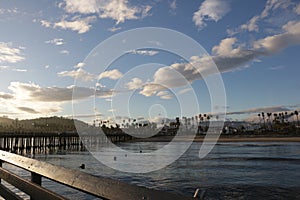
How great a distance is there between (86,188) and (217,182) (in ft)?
62.9

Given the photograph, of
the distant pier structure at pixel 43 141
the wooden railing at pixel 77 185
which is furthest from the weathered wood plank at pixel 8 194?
the distant pier structure at pixel 43 141

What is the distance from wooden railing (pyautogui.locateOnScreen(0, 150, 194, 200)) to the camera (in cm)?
168

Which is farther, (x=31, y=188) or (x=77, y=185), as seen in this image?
(x=31, y=188)

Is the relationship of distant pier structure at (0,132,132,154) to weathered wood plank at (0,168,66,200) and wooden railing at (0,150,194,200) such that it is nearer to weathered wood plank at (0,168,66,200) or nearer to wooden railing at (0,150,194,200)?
weathered wood plank at (0,168,66,200)

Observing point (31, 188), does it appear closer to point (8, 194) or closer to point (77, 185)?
point (77, 185)

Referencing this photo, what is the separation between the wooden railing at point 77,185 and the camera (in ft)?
5.50

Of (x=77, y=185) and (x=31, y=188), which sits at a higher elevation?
(x=77, y=185)

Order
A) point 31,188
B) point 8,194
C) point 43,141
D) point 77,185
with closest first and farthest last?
point 77,185 < point 31,188 < point 8,194 < point 43,141

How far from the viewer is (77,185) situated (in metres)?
2.29

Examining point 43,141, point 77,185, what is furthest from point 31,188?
point 43,141

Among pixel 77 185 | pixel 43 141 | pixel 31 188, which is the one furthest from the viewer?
pixel 43 141

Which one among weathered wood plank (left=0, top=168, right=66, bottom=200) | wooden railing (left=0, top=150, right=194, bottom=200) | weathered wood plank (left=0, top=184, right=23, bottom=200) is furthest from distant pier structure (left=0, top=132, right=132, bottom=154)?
wooden railing (left=0, top=150, right=194, bottom=200)

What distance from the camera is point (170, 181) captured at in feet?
66.8

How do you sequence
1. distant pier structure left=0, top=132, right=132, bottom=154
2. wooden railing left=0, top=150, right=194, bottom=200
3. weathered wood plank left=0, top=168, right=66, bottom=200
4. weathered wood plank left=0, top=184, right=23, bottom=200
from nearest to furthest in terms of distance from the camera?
1. wooden railing left=0, top=150, right=194, bottom=200
2. weathered wood plank left=0, top=168, right=66, bottom=200
3. weathered wood plank left=0, top=184, right=23, bottom=200
4. distant pier structure left=0, top=132, right=132, bottom=154
